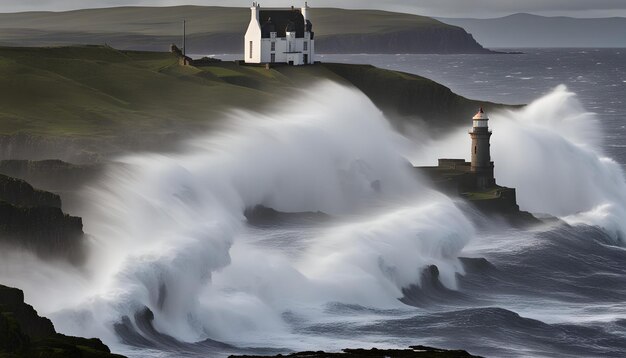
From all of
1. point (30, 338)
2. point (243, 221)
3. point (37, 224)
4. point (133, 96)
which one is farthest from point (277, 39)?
point (30, 338)

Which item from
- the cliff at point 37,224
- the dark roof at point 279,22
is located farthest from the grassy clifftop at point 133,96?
the cliff at point 37,224

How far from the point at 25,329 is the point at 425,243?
38.2m

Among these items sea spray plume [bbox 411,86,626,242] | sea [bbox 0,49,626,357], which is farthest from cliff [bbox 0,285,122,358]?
sea spray plume [bbox 411,86,626,242]

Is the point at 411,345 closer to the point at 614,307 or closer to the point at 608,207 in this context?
the point at 614,307

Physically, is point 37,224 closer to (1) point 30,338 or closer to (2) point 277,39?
(1) point 30,338

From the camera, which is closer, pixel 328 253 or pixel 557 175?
pixel 328 253

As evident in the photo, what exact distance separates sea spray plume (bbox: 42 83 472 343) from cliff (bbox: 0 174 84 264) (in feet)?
5.06

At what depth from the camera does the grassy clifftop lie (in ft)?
273

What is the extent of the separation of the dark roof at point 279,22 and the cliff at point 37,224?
68.8 meters

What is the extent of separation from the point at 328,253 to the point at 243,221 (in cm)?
810

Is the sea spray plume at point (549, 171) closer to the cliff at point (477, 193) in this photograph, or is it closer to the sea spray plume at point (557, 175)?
the sea spray plume at point (557, 175)

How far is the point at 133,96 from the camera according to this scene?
4028 inches

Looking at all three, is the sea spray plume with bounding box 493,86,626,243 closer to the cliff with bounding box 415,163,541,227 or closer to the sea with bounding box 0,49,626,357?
the sea with bounding box 0,49,626,357

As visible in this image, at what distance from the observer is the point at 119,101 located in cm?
9856
